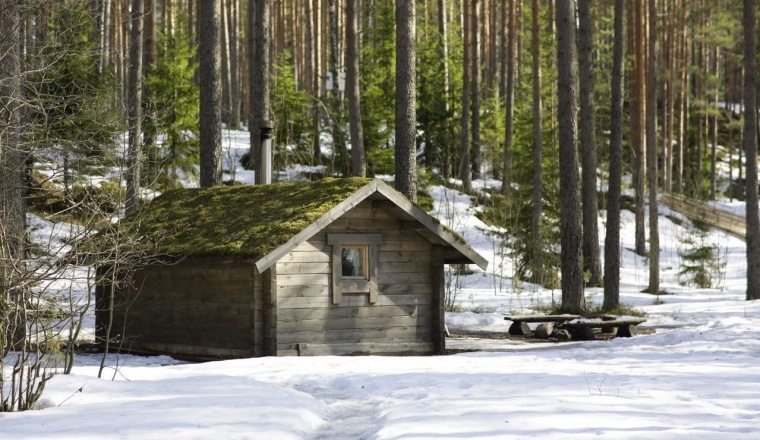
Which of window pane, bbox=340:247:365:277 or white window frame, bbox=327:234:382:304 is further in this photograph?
window pane, bbox=340:247:365:277

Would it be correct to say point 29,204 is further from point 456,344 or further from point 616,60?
point 616,60

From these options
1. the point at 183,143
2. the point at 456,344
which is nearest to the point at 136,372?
the point at 456,344

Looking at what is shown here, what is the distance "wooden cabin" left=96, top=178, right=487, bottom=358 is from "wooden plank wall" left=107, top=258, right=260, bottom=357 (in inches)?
0.7

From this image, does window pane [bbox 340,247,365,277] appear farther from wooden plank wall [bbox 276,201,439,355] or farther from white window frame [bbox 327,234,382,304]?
wooden plank wall [bbox 276,201,439,355]

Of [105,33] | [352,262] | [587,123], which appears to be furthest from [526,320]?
[105,33]

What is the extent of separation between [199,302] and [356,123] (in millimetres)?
11753

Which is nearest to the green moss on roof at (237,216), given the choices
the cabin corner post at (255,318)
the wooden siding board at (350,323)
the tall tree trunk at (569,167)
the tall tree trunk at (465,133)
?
the cabin corner post at (255,318)

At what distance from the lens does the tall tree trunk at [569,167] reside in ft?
71.5

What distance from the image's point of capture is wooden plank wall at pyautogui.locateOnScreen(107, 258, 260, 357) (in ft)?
51.8

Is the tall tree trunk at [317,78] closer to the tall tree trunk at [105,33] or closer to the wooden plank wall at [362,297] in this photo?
the tall tree trunk at [105,33]

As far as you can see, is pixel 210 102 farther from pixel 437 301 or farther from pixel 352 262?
pixel 437 301

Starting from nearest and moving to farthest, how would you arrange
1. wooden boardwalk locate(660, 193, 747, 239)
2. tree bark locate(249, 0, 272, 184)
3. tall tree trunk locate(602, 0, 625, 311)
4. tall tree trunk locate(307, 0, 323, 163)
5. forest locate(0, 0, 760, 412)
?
forest locate(0, 0, 760, 412), tall tree trunk locate(602, 0, 625, 311), tree bark locate(249, 0, 272, 184), tall tree trunk locate(307, 0, 323, 163), wooden boardwalk locate(660, 193, 747, 239)

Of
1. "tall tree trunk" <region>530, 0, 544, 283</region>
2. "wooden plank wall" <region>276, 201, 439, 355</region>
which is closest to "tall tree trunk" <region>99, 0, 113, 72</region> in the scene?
"wooden plank wall" <region>276, 201, 439, 355</region>

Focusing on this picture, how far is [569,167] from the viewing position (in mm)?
21953
